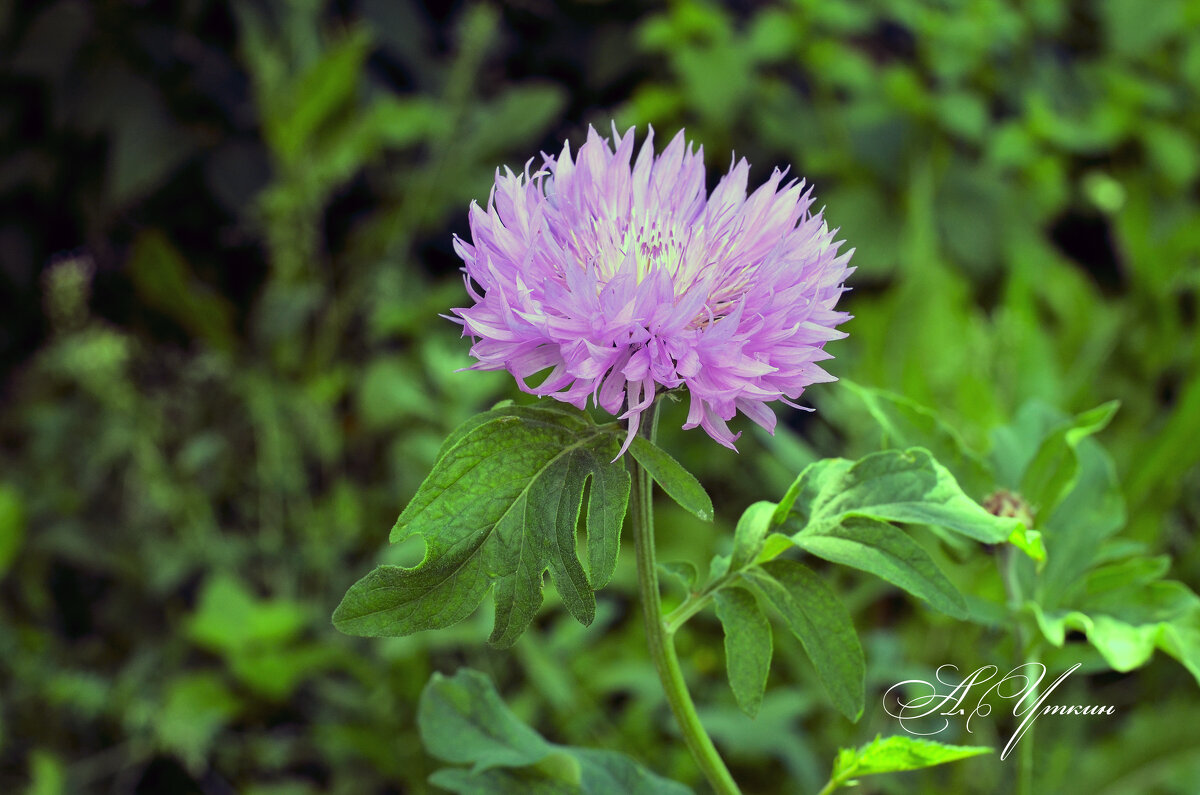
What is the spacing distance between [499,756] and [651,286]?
0.78 ft

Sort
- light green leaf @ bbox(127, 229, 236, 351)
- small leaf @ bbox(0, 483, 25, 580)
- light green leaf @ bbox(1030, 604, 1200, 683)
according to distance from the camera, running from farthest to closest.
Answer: light green leaf @ bbox(127, 229, 236, 351)
small leaf @ bbox(0, 483, 25, 580)
light green leaf @ bbox(1030, 604, 1200, 683)

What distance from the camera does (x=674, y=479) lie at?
1.24 ft

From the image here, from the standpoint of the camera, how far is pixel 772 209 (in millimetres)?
433

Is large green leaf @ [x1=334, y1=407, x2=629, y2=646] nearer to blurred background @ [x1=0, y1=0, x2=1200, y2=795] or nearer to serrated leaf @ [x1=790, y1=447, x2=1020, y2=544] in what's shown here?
serrated leaf @ [x1=790, y1=447, x2=1020, y2=544]

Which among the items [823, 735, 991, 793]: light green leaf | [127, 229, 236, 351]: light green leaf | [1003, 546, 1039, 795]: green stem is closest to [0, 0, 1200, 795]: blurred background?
[127, 229, 236, 351]: light green leaf

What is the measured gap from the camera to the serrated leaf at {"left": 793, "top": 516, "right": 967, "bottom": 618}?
15.0 inches

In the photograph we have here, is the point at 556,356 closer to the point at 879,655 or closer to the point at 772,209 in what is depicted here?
the point at 772,209

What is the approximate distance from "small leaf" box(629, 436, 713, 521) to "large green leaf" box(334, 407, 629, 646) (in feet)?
0.04

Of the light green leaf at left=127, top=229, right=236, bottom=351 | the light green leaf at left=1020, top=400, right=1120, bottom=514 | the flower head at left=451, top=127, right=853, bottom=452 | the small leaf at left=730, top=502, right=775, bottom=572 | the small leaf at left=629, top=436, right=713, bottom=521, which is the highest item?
the light green leaf at left=127, top=229, right=236, bottom=351

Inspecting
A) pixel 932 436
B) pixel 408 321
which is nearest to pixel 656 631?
pixel 932 436

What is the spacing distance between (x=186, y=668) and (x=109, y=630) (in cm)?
21

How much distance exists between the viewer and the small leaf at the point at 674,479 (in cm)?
38

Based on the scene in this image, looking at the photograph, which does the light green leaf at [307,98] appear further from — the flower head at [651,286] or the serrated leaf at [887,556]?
the serrated leaf at [887,556]

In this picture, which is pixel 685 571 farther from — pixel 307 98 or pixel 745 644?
pixel 307 98
